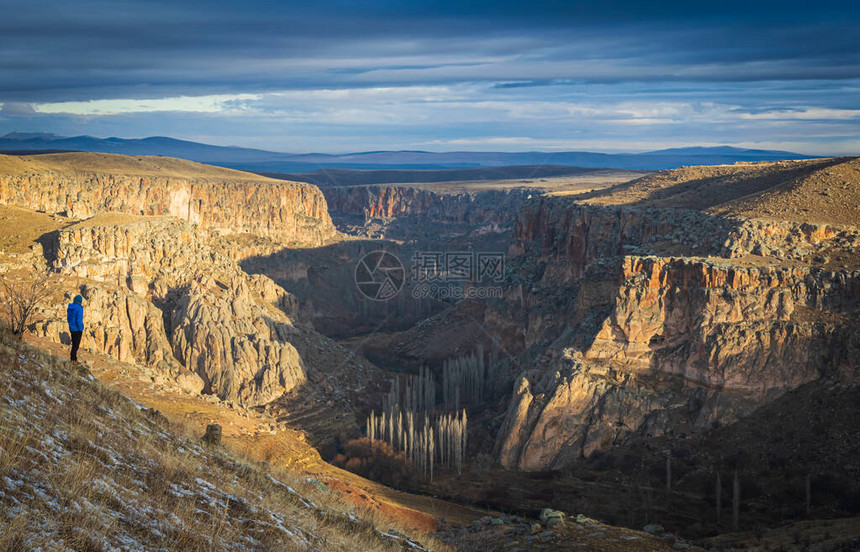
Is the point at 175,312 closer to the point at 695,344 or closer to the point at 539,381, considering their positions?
the point at 539,381

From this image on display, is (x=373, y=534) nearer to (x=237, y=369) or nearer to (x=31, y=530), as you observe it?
(x=31, y=530)

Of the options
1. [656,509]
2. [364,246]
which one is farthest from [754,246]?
[364,246]

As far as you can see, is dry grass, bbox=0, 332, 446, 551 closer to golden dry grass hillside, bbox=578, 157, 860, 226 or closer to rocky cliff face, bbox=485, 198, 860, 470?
rocky cliff face, bbox=485, 198, 860, 470

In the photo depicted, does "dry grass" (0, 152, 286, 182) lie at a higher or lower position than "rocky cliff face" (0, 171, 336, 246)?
higher

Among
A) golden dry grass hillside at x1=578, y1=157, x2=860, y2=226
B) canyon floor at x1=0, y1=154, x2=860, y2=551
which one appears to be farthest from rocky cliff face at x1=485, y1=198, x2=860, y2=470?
golden dry grass hillside at x1=578, y1=157, x2=860, y2=226

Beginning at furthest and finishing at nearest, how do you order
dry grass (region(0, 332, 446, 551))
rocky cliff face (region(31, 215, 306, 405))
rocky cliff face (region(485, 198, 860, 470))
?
rocky cliff face (region(31, 215, 306, 405)) < rocky cliff face (region(485, 198, 860, 470)) < dry grass (region(0, 332, 446, 551))

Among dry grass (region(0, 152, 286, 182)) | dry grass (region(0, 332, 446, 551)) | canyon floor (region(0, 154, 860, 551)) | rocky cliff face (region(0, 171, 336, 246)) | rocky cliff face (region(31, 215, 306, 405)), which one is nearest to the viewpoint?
dry grass (region(0, 332, 446, 551))
